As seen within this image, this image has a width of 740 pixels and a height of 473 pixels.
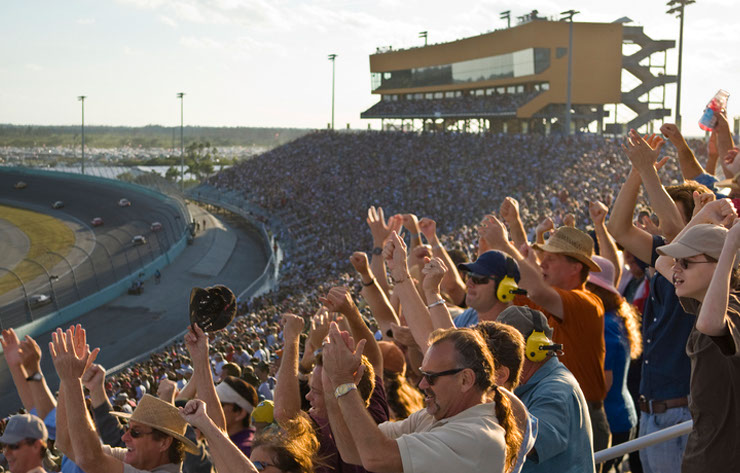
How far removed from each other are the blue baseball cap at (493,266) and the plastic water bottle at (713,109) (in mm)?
2751

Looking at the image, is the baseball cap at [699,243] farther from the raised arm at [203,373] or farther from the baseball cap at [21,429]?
the baseball cap at [21,429]

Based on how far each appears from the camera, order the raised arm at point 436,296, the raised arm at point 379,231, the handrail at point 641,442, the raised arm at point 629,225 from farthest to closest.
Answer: the raised arm at point 379,231
the raised arm at point 629,225
the handrail at point 641,442
the raised arm at point 436,296

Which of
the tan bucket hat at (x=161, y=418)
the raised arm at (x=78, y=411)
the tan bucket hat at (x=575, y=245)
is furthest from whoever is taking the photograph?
the tan bucket hat at (x=575, y=245)

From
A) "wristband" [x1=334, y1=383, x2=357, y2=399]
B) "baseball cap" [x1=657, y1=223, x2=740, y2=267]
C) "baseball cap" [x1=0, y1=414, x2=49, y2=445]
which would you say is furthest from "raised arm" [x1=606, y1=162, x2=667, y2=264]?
"baseball cap" [x1=0, y1=414, x2=49, y2=445]

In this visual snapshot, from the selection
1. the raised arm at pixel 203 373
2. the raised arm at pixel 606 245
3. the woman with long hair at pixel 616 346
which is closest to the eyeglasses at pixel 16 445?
the raised arm at pixel 203 373

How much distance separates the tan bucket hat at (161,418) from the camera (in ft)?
13.5

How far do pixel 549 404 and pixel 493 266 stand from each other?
47.5 inches

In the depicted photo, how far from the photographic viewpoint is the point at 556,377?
3.78 m

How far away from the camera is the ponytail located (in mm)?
3049

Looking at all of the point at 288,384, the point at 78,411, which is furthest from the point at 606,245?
the point at 78,411

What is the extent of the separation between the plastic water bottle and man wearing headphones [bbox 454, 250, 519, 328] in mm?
2721

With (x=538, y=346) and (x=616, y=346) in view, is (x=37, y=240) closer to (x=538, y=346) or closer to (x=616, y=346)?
(x=616, y=346)

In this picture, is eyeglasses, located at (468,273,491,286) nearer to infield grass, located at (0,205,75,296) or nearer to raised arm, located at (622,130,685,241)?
raised arm, located at (622,130,685,241)

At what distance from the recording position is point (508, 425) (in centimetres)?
306
